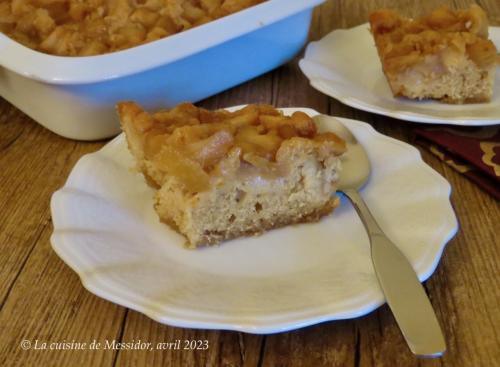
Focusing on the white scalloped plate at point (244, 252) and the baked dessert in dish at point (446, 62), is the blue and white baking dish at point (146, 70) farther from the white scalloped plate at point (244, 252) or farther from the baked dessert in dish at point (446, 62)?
the baked dessert in dish at point (446, 62)

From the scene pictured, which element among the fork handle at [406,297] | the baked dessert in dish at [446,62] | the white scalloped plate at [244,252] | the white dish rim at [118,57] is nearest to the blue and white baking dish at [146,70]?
the white dish rim at [118,57]

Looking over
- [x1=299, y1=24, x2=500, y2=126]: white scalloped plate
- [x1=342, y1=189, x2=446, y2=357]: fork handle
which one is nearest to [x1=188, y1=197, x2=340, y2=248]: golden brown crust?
[x1=342, y1=189, x2=446, y2=357]: fork handle

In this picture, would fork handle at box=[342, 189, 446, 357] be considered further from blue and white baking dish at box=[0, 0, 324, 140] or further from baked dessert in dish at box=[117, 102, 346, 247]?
blue and white baking dish at box=[0, 0, 324, 140]

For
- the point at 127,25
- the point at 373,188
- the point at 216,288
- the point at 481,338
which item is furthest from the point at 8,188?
the point at 481,338

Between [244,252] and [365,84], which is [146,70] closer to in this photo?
[244,252]

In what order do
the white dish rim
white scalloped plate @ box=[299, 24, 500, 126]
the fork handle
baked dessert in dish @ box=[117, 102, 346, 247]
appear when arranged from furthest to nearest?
white scalloped plate @ box=[299, 24, 500, 126]
the white dish rim
baked dessert in dish @ box=[117, 102, 346, 247]
the fork handle

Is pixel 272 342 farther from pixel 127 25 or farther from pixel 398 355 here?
pixel 127 25

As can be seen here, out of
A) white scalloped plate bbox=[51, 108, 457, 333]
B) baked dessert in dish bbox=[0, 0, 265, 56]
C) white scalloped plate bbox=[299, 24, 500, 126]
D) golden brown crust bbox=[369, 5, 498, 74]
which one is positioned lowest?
white scalloped plate bbox=[299, 24, 500, 126]
